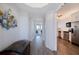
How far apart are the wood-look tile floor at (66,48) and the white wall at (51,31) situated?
0.33 ft

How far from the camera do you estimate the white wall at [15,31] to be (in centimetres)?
176

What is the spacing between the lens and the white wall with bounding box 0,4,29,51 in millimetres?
1758

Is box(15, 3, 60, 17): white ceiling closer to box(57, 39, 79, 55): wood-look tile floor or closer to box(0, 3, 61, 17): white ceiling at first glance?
box(0, 3, 61, 17): white ceiling

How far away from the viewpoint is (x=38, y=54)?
5.92 ft

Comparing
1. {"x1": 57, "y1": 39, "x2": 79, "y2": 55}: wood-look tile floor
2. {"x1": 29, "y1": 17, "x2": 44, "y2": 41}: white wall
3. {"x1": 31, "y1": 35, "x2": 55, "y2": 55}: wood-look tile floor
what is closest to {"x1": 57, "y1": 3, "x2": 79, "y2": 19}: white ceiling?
{"x1": 29, "y1": 17, "x2": 44, "y2": 41}: white wall

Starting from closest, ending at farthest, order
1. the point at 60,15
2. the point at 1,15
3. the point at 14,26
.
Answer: the point at 1,15, the point at 14,26, the point at 60,15

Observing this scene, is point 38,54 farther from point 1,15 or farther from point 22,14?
point 1,15

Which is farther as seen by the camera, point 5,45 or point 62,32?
point 62,32

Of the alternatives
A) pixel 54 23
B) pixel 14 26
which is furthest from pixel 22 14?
pixel 54 23

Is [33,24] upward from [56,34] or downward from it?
upward

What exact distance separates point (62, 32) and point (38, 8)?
2.21 feet

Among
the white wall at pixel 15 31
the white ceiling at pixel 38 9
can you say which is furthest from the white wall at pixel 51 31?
the white wall at pixel 15 31

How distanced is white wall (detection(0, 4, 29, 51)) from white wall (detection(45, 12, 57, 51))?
39 cm

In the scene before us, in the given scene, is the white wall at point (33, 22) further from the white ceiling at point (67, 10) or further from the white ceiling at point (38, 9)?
the white ceiling at point (67, 10)
